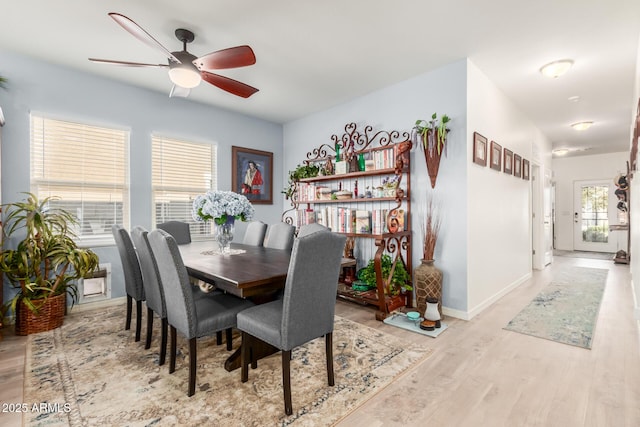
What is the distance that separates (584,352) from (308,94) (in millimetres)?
3788

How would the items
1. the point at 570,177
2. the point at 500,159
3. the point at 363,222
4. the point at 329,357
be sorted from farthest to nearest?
the point at 570,177, the point at 500,159, the point at 363,222, the point at 329,357

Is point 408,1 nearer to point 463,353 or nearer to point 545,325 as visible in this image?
point 463,353

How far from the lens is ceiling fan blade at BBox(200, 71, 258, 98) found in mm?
2619

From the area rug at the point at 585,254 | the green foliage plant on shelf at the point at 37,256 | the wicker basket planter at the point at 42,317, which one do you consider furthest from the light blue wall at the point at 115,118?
the area rug at the point at 585,254

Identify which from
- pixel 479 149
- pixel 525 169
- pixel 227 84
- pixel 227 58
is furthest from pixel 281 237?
pixel 525 169

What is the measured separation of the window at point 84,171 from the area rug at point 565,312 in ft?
14.4

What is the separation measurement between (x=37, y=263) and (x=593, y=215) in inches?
421

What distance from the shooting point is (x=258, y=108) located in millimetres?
4500

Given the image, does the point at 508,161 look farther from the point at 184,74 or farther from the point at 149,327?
the point at 149,327

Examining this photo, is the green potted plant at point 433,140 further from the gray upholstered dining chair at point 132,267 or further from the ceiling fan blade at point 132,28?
the gray upholstered dining chair at point 132,267

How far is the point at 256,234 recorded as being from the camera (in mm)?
3326

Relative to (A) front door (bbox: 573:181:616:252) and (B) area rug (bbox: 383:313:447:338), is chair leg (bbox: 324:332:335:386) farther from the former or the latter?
(A) front door (bbox: 573:181:616:252)

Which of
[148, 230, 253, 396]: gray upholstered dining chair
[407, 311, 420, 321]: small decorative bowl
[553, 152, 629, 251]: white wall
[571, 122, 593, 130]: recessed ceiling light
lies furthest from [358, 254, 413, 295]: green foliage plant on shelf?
[553, 152, 629, 251]: white wall

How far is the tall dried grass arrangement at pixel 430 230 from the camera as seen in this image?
3156 millimetres
